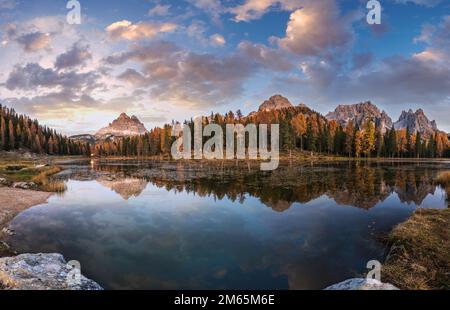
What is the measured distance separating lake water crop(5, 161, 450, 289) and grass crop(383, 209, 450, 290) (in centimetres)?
110

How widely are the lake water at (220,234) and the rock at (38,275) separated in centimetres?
154

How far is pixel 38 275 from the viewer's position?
1011 cm

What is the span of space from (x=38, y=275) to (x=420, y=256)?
16611mm

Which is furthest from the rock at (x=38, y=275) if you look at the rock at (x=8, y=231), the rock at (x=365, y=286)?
the rock at (x=365, y=286)

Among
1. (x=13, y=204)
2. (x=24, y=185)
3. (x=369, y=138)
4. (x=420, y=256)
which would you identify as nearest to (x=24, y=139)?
(x=24, y=185)

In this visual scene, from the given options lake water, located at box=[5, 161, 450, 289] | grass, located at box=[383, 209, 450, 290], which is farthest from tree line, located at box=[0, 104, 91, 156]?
grass, located at box=[383, 209, 450, 290]

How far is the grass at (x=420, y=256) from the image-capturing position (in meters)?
10.4

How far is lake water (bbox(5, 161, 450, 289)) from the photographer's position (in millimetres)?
12258

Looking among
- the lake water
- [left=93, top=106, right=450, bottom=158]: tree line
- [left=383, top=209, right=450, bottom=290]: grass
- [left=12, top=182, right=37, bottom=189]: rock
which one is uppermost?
[left=93, top=106, right=450, bottom=158]: tree line

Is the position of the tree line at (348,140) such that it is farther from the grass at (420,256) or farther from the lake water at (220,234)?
the grass at (420,256)

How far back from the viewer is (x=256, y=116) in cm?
16700

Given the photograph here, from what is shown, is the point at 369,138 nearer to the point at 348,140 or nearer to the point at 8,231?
the point at 348,140

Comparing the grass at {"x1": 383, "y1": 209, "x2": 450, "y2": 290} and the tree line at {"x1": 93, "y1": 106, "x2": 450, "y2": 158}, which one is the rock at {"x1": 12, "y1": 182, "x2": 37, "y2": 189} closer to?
the grass at {"x1": 383, "y1": 209, "x2": 450, "y2": 290}

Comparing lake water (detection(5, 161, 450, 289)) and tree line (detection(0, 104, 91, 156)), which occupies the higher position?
tree line (detection(0, 104, 91, 156))
